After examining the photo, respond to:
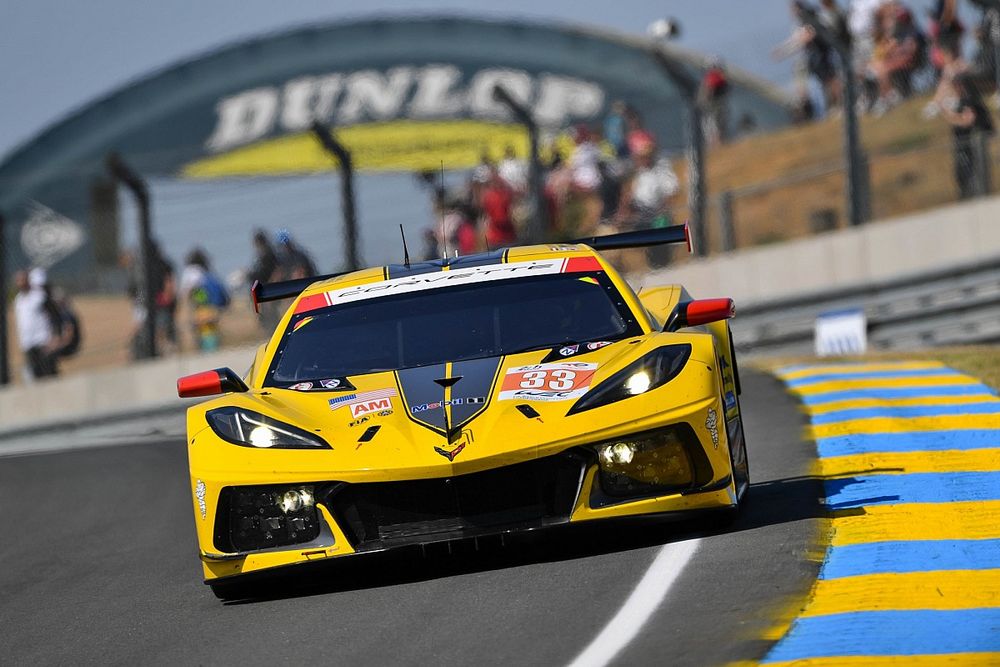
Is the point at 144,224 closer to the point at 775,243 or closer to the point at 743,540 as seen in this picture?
the point at 775,243

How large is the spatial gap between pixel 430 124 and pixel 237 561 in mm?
43052

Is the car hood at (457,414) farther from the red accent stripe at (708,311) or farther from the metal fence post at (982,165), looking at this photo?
the metal fence post at (982,165)

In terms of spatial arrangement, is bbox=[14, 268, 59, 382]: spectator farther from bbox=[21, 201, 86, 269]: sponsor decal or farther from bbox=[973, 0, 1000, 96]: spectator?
bbox=[973, 0, 1000, 96]: spectator

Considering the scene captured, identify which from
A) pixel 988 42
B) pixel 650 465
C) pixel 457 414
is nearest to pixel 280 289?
pixel 457 414

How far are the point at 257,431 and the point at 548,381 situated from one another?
106 centimetres

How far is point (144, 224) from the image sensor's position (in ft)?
57.9

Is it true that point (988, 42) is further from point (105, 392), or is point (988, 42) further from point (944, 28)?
point (105, 392)

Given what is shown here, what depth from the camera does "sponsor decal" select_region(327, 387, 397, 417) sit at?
6.54 meters

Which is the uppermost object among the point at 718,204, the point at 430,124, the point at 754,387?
the point at 430,124

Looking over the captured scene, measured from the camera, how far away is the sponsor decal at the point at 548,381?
246 inches

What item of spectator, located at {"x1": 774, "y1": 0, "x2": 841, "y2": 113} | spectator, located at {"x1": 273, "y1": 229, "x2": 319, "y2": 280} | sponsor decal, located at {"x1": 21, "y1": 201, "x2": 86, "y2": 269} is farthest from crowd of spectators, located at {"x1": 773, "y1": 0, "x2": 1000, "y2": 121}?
sponsor decal, located at {"x1": 21, "y1": 201, "x2": 86, "y2": 269}

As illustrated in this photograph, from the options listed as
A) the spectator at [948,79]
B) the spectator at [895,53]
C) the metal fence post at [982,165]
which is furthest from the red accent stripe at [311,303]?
the spectator at [895,53]

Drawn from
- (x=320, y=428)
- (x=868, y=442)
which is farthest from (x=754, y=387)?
(x=320, y=428)

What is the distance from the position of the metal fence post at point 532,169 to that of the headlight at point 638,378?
9.81 metres
